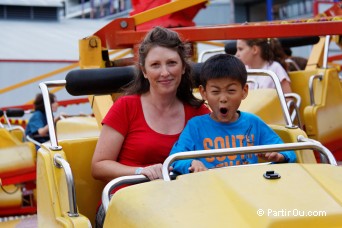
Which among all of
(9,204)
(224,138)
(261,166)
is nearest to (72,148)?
(224,138)

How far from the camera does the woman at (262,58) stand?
637 cm

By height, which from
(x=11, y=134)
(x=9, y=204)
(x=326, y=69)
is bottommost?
(x=9, y=204)

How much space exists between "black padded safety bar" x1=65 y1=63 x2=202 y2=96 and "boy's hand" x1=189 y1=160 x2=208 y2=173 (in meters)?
0.93

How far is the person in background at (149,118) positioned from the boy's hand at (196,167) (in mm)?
495

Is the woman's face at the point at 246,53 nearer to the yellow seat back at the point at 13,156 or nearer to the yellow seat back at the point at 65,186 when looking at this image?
the yellow seat back at the point at 65,186

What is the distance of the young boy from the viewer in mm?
3148

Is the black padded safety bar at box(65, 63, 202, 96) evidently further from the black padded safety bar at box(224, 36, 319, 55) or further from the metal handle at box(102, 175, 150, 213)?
the black padded safety bar at box(224, 36, 319, 55)

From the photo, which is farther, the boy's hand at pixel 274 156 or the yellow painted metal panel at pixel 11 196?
the yellow painted metal panel at pixel 11 196

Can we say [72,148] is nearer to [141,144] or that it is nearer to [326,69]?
[141,144]

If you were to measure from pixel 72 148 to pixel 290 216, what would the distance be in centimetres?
176

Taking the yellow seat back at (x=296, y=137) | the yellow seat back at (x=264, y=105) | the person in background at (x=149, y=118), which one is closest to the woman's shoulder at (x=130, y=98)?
the person in background at (x=149, y=118)

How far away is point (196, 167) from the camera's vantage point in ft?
9.39

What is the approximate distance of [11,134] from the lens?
8.09m

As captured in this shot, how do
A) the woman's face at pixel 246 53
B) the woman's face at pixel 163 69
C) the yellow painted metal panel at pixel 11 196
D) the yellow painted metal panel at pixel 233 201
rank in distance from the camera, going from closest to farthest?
the yellow painted metal panel at pixel 233 201, the woman's face at pixel 163 69, the woman's face at pixel 246 53, the yellow painted metal panel at pixel 11 196
